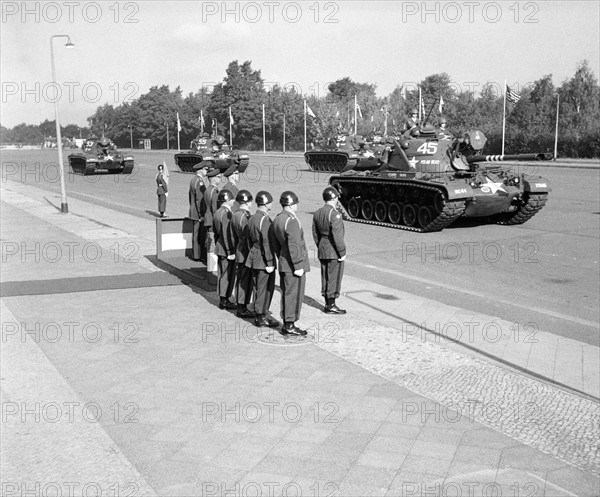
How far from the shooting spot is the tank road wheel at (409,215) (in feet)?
67.6

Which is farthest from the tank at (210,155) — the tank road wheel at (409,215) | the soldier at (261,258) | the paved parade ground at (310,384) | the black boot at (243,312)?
the soldier at (261,258)

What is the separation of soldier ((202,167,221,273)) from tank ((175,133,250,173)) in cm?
2878

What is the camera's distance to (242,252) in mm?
10492

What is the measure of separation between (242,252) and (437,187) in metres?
9.78

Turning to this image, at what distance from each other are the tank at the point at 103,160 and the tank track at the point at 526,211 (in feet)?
92.2

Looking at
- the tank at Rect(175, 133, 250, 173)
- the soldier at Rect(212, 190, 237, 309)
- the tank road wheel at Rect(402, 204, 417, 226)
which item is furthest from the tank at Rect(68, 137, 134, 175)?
the soldier at Rect(212, 190, 237, 309)

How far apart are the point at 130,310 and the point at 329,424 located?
5.19 m

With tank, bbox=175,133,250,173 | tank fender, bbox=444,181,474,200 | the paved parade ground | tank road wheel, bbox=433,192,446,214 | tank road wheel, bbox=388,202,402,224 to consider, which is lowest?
the paved parade ground

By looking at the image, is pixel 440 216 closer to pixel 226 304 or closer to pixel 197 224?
pixel 197 224

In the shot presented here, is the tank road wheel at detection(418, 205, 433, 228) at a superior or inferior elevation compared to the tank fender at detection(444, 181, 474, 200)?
inferior

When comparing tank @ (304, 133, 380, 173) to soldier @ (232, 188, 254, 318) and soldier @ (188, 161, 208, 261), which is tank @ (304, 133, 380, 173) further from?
soldier @ (232, 188, 254, 318)

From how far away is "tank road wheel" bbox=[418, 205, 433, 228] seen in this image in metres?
19.9

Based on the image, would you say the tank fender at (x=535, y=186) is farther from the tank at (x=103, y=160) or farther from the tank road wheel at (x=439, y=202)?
the tank at (x=103, y=160)

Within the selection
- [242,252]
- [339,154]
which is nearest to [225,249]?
[242,252]
